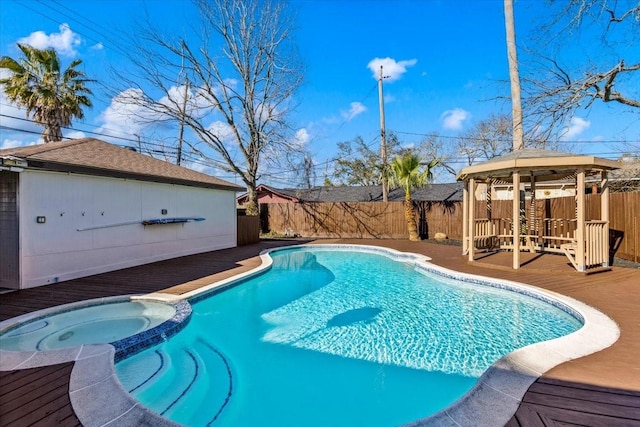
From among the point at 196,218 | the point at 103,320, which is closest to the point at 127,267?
the point at 196,218

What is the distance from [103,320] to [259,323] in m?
2.29

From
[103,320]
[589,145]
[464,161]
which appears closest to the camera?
[103,320]

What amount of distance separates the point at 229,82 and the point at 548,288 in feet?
49.1

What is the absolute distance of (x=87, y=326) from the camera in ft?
15.0

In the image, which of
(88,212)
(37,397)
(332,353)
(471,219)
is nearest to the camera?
(37,397)

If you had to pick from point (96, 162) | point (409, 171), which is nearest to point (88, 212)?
point (96, 162)

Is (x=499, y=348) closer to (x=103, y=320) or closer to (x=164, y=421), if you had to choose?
(x=164, y=421)

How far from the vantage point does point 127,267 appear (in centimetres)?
842

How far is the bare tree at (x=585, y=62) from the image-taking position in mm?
7234

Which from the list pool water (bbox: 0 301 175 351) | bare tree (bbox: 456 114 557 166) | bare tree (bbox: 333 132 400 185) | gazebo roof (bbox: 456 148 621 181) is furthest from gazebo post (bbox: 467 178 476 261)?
bare tree (bbox: 333 132 400 185)

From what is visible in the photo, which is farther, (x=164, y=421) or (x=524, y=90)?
(x=524, y=90)

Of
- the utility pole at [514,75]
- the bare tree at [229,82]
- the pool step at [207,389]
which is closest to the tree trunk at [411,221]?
the utility pole at [514,75]

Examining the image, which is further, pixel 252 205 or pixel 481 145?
pixel 481 145

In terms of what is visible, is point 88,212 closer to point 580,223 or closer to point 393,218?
point 580,223
